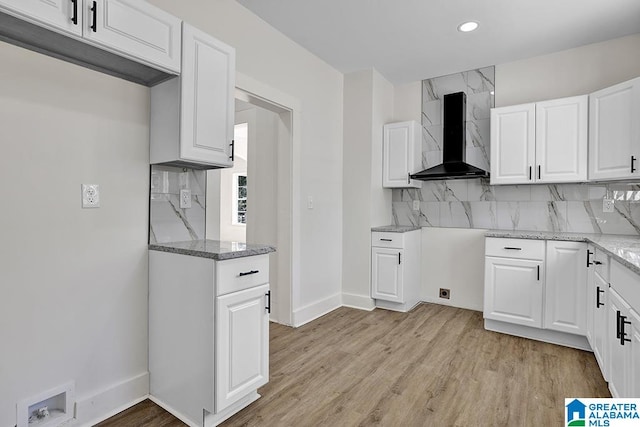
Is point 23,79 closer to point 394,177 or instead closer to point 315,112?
point 315,112

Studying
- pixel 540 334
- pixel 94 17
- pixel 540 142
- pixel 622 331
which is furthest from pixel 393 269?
pixel 94 17

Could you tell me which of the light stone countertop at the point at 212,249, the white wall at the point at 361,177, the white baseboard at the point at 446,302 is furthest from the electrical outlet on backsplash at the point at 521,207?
the light stone countertop at the point at 212,249

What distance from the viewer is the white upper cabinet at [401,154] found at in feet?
12.7

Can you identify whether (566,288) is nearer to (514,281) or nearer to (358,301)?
(514,281)

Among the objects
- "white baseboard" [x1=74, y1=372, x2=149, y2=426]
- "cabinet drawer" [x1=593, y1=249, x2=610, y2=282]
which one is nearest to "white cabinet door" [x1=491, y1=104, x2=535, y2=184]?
"cabinet drawer" [x1=593, y1=249, x2=610, y2=282]

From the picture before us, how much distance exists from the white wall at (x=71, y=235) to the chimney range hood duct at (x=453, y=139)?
2777 millimetres

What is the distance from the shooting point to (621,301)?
1.68m

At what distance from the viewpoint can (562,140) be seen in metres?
2.98

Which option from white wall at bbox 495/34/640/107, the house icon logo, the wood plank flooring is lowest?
the wood plank flooring

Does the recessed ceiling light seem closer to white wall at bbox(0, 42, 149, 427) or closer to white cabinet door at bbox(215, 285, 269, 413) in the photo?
white wall at bbox(0, 42, 149, 427)

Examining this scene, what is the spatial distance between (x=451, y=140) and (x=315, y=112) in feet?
5.10

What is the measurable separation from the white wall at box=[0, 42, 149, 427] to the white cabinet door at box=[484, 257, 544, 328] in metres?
2.85

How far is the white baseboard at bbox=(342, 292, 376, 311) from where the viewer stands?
12.4ft

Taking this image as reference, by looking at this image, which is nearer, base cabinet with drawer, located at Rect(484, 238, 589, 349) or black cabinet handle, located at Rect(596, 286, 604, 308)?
black cabinet handle, located at Rect(596, 286, 604, 308)
